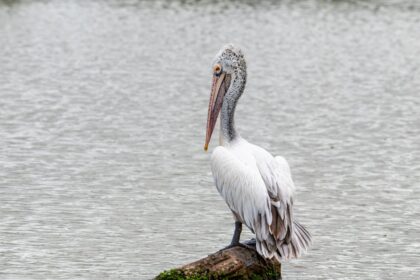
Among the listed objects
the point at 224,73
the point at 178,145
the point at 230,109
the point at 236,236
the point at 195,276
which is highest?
the point at 224,73

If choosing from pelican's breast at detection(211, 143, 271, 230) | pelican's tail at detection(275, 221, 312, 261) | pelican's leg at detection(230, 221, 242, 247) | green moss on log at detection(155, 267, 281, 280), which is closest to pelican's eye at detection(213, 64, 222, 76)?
pelican's breast at detection(211, 143, 271, 230)

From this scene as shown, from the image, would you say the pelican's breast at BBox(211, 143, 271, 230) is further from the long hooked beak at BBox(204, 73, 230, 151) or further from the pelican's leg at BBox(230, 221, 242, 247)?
the long hooked beak at BBox(204, 73, 230, 151)

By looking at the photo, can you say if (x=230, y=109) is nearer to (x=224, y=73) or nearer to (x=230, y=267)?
(x=224, y=73)

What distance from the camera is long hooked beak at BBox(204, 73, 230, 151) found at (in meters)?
8.20

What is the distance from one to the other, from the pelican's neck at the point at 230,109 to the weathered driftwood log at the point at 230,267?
80cm

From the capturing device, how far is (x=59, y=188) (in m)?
10.7

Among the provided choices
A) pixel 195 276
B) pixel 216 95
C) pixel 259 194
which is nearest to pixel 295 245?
pixel 259 194

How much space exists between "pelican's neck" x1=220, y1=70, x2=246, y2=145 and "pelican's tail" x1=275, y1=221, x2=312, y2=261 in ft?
2.46

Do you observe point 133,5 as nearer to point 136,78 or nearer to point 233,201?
point 136,78

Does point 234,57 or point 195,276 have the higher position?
point 234,57

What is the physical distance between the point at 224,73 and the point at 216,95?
18 centimetres

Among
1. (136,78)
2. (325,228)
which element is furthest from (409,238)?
(136,78)

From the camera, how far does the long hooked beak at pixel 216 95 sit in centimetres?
820

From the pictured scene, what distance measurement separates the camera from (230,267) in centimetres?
723
